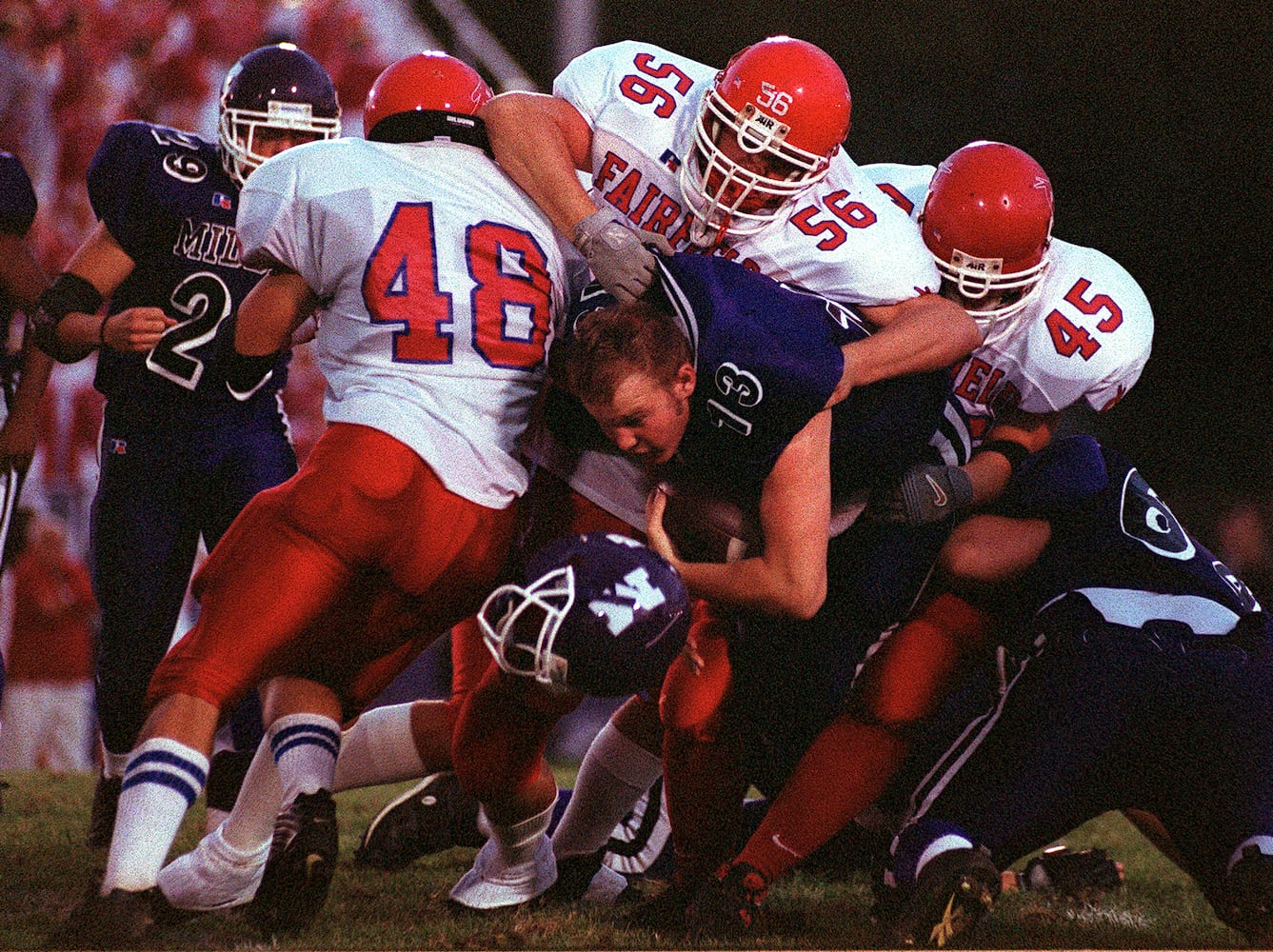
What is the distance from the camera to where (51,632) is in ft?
21.5

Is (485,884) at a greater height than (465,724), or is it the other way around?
(465,724)

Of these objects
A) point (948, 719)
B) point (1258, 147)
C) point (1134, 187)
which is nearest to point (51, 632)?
point (948, 719)

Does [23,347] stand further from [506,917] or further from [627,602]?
[627,602]

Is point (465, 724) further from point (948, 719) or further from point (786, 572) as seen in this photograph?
point (948, 719)

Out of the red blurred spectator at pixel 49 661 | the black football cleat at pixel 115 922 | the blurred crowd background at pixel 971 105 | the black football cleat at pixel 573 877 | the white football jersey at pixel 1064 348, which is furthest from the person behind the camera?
the blurred crowd background at pixel 971 105

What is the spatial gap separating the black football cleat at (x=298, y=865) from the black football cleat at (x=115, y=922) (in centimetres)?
17

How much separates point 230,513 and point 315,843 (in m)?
1.27

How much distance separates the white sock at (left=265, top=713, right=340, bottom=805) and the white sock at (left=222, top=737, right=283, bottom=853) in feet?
0.30

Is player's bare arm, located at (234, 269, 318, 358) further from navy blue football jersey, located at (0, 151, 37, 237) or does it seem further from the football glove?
the football glove

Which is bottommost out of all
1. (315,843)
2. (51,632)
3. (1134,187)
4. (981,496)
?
(51,632)

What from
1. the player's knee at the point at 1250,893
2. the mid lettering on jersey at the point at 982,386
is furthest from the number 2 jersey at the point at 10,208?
the player's knee at the point at 1250,893

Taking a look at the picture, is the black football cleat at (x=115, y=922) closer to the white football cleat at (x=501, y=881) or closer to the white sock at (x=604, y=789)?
the white football cleat at (x=501, y=881)

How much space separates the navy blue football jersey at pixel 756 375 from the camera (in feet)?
7.96

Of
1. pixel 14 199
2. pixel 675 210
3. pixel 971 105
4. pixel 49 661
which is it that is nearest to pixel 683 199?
pixel 675 210
